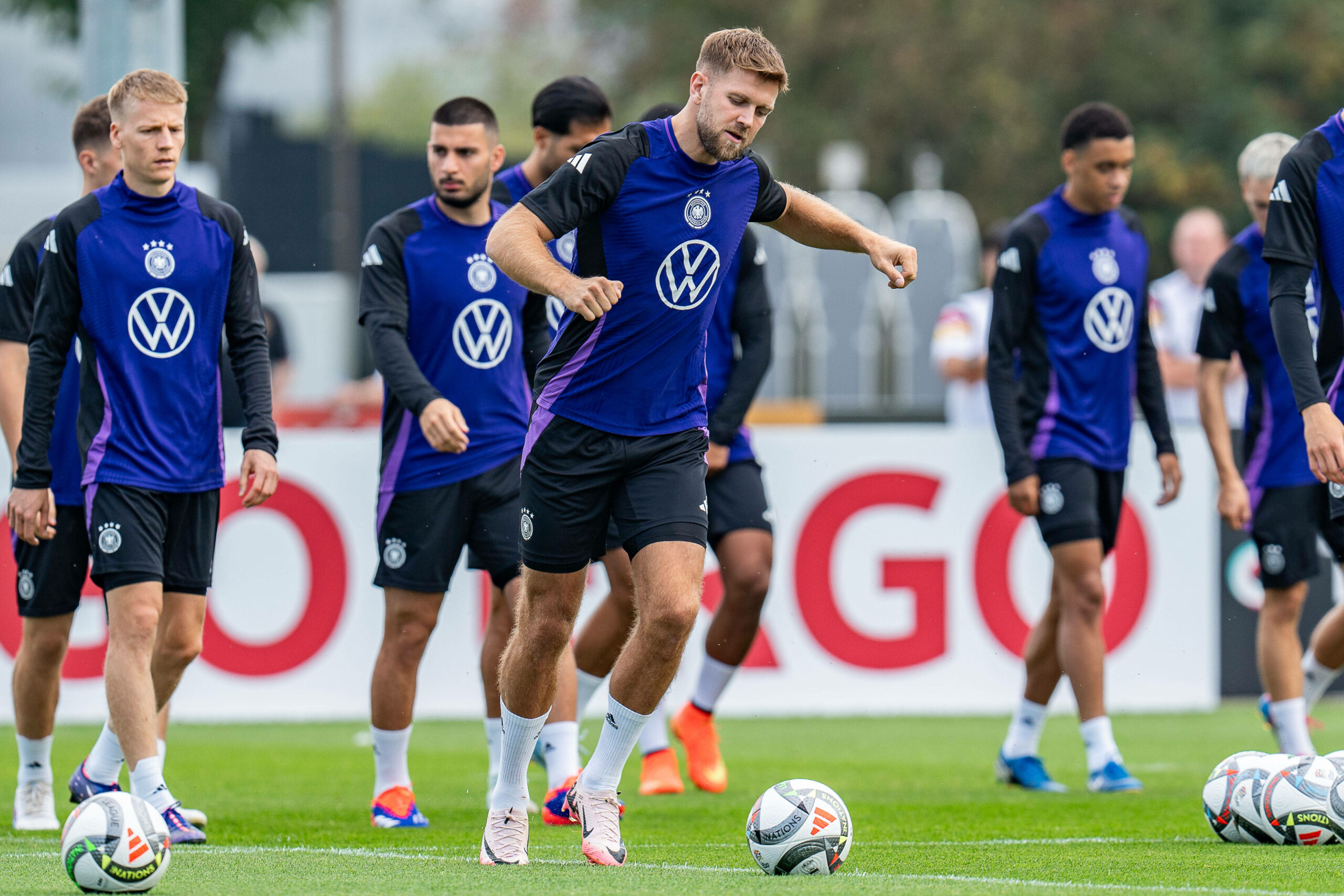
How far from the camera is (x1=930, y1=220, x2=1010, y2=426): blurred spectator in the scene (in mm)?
12148

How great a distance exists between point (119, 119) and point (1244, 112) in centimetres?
3778

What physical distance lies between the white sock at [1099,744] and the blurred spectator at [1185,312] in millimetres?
4365

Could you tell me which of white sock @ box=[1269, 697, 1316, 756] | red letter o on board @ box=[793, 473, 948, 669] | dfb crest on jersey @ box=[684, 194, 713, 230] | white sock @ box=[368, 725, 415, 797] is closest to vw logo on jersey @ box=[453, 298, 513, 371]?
white sock @ box=[368, 725, 415, 797]

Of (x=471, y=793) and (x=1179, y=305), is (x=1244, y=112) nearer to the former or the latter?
(x=1179, y=305)

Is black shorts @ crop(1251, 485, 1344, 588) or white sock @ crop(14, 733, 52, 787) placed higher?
black shorts @ crop(1251, 485, 1344, 588)

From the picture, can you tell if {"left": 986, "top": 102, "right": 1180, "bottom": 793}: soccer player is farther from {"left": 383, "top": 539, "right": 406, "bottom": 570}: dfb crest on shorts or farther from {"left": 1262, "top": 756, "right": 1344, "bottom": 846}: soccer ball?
{"left": 383, "top": 539, "right": 406, "bottom": 570}: dfb crest on shorts

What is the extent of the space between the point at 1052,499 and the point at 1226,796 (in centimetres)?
229

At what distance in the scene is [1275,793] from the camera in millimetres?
5770

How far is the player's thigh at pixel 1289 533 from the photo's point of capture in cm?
780

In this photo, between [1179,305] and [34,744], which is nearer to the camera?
[34,744]

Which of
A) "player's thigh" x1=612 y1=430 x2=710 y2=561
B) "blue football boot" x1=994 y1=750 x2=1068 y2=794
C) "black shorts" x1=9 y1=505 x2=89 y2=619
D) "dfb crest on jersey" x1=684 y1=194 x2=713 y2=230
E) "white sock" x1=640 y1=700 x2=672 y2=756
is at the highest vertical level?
"dfb crest on jersey" x1=684 y1=194 x2=713 y2=230

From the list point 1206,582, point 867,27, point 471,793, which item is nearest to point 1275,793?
point 471,793

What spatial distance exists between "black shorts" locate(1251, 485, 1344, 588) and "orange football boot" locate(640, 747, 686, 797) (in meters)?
2.56

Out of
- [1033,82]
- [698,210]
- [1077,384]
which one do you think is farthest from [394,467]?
[1033,82]
